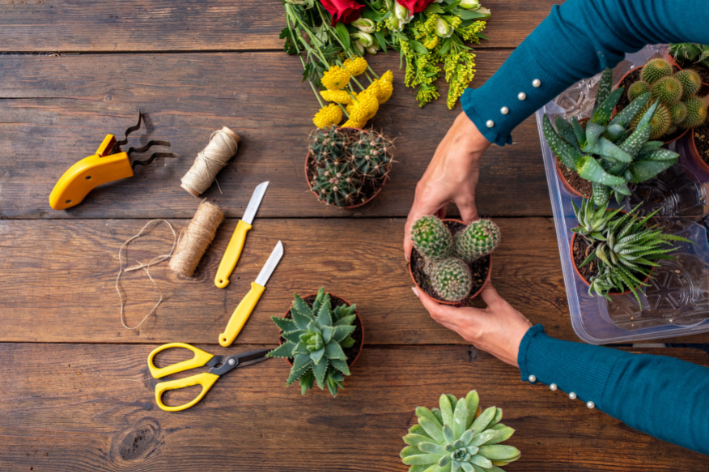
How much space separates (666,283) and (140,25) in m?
1.66

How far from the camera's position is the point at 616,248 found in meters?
0.84

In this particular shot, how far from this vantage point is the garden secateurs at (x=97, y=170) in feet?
3.49

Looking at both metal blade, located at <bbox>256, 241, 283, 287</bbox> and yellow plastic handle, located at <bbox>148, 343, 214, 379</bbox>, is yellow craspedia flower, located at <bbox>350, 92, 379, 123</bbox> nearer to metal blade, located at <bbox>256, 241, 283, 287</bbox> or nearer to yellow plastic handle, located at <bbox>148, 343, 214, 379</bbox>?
metal blade, located at <bbox>256, 241, 283, 287</bbox>

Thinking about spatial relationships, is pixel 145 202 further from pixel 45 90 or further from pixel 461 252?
pixel 461 252

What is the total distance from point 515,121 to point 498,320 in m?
0.46

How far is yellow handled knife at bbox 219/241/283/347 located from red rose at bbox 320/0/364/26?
2.07ft

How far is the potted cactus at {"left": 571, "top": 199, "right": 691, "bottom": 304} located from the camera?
2.70 feet

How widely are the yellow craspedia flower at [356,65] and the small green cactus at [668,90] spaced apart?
2.27 ft

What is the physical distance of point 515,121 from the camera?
0.83m

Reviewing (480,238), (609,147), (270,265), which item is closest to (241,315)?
(270,265)

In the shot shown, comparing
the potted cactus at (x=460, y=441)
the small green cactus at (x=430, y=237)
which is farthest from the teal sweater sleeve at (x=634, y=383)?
the small green cactus at (x=430, y=237)

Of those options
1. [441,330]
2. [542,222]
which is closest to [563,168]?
[542,222]

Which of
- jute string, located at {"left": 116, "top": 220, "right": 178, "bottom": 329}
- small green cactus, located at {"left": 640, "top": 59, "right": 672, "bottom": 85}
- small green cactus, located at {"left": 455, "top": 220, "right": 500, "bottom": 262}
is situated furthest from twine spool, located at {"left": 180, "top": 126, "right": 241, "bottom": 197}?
small green cactus, located at {"left": 640, "top": 59, "right": 672, "bottom": 85}

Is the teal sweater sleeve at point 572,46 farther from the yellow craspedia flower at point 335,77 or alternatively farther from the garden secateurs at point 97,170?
the garden secateurs at point 97,170
